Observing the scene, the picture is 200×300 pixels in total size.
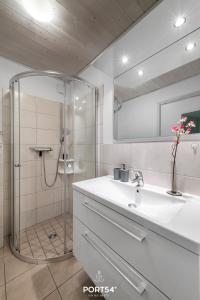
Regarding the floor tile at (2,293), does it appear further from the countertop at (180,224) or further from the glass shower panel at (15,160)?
the countertop at (180,224)

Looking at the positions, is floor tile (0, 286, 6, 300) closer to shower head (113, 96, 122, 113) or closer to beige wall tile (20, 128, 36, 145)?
beige wall tile (20, 128, 36, 145)

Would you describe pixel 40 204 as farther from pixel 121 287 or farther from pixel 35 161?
pixel 121 287

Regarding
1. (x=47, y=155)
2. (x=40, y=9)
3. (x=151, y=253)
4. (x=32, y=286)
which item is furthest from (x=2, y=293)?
(x=40, y=9)

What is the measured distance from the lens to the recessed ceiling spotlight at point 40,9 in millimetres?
993

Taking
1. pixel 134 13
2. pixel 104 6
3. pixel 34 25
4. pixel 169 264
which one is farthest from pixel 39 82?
pixel 169 264

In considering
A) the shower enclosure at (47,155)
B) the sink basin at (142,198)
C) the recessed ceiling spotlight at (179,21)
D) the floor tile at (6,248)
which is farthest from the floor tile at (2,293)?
the recessed ceiling spotlight at (179,21)

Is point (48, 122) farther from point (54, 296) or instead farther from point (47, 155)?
point (54, 296)

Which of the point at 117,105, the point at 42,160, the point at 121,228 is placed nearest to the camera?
the point at 121,228

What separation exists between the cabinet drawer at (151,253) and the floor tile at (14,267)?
3.21ft

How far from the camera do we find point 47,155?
2004mm

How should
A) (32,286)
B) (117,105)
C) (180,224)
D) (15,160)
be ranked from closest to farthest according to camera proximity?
(180,224) < (32,286) < (117,105) < (15,160)

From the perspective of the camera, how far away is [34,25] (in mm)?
1183

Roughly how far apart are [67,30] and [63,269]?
2.21 m

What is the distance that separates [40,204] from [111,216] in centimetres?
160
